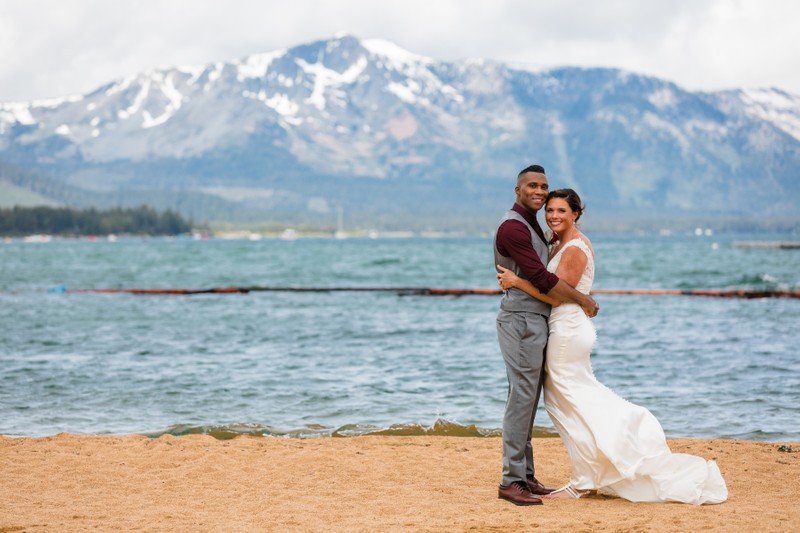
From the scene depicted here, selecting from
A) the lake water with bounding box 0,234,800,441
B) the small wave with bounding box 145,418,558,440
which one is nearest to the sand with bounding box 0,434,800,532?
the small wave with bounding box 145,418,558,440

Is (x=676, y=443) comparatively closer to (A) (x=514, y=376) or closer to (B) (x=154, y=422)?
(A) (x=514, y=376)

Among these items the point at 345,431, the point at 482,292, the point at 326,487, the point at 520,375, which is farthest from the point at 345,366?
the point at 482,292

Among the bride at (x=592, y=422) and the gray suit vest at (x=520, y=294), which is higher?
the gray suit vest at (x=520, y=294)

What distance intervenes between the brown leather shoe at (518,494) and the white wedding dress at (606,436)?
1.52ft

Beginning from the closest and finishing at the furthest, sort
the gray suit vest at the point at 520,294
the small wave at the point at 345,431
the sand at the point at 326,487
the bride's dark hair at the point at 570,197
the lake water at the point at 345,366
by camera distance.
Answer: the sand at the point at 326,487 < the gray suit vest at the point at 520,294 < the bride's dark hair at the point at 570,197 < the small wave at the point at 345,431 < the lake water at the point at 345,366

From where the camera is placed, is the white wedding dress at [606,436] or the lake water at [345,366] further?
the lake water at [345,366]

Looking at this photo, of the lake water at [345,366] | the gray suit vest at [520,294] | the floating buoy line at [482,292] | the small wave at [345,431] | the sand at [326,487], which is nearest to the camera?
the sand at [326,487]

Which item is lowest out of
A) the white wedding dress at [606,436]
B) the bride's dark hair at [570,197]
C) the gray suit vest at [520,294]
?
the white wedding dress at [606,436]

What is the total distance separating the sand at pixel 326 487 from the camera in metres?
Answer: 8.29

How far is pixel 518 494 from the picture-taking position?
356 inches

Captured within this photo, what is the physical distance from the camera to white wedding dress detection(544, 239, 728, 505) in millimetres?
8766

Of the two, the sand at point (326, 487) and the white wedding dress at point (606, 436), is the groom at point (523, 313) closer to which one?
the white wedding dress at point (606, 436)

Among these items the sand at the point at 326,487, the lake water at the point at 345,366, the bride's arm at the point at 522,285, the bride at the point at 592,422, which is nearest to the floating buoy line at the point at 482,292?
the lake water at the point at 345,366

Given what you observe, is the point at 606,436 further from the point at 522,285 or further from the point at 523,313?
the point at 522,285
